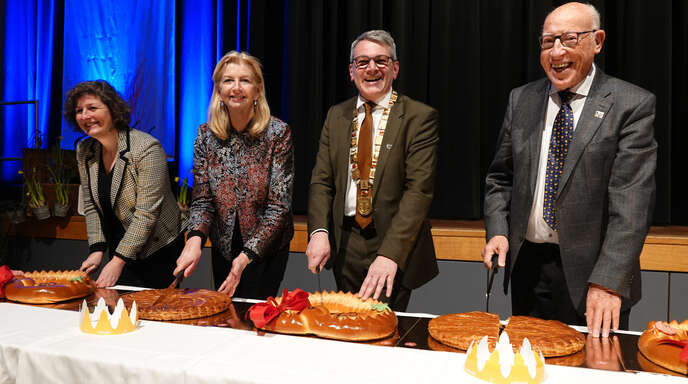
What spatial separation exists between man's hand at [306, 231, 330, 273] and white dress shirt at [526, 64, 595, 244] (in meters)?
0.66

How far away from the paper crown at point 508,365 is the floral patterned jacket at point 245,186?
1132 mm

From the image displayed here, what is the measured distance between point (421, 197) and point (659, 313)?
5.82ft

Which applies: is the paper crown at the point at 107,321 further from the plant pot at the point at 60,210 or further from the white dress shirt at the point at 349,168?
the plant pot at the point at 60,210

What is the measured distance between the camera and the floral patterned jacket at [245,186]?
220 centimetres

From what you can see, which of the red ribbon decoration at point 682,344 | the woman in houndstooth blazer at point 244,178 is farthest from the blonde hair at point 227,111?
the red ribbon decoration at point 682,344

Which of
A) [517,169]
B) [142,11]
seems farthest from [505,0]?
[142,11]

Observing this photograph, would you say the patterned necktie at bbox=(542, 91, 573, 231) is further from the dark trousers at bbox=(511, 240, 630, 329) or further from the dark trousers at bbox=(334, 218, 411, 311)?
the dark trousers at bbox=(334, 218, 411, 311)

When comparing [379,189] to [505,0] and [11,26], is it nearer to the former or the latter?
[505,0]

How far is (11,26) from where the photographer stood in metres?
5.80

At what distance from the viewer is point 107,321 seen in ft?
4.82

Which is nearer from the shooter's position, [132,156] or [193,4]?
[132,156]

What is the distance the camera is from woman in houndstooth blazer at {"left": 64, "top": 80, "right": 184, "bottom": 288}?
2314 mm

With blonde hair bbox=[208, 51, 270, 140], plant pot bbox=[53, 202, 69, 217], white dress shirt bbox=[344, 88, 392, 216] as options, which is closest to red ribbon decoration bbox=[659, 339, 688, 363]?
white dress shirt bbox=[344, 88, 392, 216]

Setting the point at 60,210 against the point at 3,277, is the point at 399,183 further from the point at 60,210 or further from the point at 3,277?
the point at 60,210
